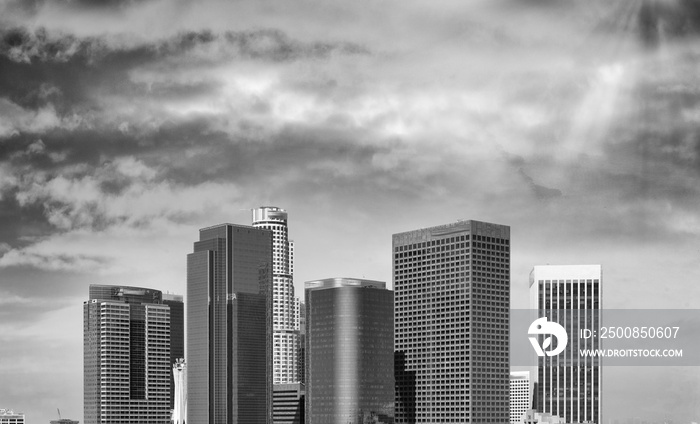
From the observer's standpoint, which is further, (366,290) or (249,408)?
(249,408)

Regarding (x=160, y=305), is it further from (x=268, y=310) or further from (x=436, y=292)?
(x=436, y=292)

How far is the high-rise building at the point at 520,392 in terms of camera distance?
11756 cm

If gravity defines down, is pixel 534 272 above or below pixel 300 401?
above

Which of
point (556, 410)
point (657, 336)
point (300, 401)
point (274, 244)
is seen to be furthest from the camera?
point (274, 244)

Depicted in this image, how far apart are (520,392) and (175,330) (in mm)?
38763

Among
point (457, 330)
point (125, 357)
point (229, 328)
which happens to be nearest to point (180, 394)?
point (125, 357)

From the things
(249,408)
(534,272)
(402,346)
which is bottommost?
(249,408)

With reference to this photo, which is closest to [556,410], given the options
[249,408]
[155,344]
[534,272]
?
[534,272]

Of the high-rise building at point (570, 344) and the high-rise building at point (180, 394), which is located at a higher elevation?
the high-rise building at point (570, 344)

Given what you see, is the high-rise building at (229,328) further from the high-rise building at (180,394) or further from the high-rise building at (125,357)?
the high-rise building at (125,357)

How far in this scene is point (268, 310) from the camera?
114500 mm

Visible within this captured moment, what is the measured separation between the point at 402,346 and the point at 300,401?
15933 mm

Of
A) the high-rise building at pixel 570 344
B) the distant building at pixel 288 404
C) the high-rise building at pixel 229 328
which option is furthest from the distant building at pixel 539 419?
the high-rise building at pixel 229 328

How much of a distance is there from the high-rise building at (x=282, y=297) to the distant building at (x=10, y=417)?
2681cm
